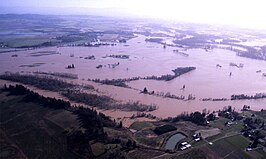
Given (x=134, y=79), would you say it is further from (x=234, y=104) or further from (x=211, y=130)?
(x=211, y=130)

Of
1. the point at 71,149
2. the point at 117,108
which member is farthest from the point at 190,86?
the point at 71,149

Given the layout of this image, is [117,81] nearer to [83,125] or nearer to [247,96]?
[83,125]

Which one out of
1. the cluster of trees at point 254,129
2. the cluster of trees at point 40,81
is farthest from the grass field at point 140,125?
the cluster of trees at point 40,81

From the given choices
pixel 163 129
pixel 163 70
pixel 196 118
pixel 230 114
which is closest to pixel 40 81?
pixel 163 70

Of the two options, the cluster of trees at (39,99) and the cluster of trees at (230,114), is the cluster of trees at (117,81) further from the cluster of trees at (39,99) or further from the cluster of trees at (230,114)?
the cluster of trees at (230,114)

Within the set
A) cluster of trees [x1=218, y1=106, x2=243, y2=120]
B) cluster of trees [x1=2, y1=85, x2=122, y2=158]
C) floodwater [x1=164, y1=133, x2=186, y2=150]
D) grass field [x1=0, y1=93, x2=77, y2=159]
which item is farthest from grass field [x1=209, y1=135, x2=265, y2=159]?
grass field [x1=0, y1=93, x2=77, y2=159]
